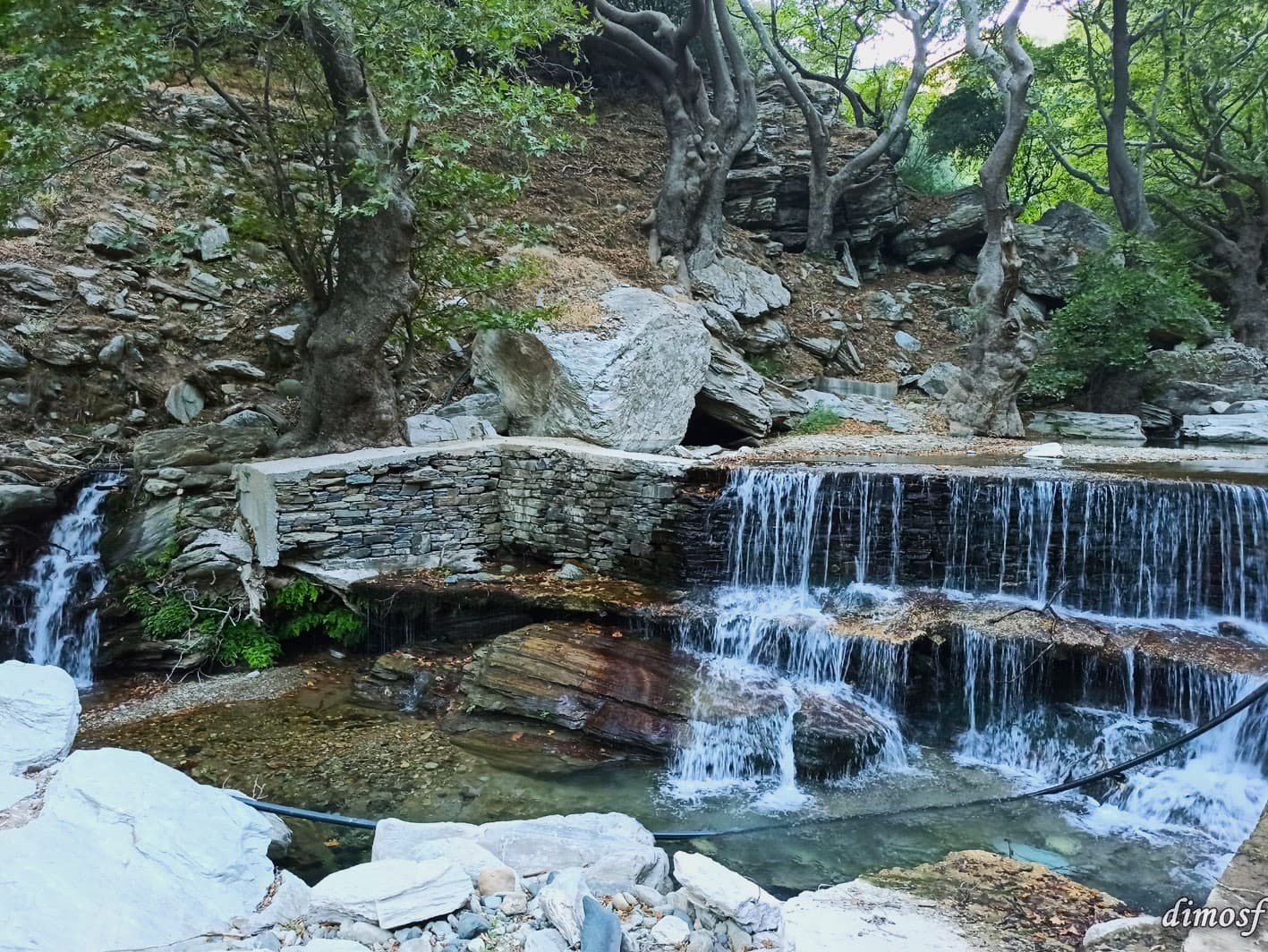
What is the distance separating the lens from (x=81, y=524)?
7.12m

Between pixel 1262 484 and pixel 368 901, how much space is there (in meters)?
6.87

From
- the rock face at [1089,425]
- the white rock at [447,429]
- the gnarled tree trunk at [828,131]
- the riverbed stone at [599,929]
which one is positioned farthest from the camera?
the gnarled tree trunk at [828,131]

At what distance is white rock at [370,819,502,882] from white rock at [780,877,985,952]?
122 centimetres

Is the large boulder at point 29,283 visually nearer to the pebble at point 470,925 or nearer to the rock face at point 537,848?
the rock face at point 537,848

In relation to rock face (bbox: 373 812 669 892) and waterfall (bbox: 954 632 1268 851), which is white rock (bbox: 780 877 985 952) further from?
waterfall (bbox: 954 632 1268 851)

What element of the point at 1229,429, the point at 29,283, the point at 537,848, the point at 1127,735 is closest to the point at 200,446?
the point at 29,283

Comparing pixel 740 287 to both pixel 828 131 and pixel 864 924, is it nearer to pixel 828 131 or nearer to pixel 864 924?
pixel 828 131

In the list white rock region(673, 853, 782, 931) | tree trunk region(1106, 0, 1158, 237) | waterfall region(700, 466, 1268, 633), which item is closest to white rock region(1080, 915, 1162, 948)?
white rock region(673, 853, 782, 931)

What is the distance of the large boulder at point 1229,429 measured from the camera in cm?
959

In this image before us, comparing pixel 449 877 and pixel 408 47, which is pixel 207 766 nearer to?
pixel 449 877

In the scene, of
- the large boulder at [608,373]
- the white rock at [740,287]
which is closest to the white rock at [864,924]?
the large boulder at [608,373]

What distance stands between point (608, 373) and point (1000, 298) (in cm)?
603

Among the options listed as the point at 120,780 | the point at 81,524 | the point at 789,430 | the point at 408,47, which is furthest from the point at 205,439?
the point at 789,430

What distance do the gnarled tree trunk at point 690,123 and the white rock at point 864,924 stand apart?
33.2ft
